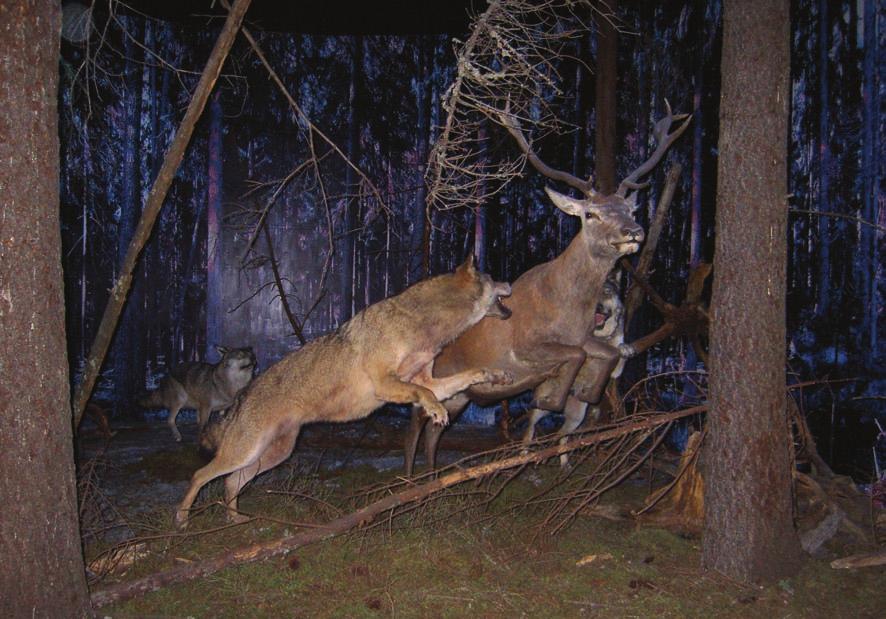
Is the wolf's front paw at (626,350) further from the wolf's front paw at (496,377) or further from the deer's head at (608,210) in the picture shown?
the wolf's front paw at (496,377)

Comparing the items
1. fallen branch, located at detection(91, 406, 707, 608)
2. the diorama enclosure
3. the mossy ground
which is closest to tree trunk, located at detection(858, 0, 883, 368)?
the diorama enclosure

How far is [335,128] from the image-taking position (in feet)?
38.2

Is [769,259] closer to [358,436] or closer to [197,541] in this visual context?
[197,541]

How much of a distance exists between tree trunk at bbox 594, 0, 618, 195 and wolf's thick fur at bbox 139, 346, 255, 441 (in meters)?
5.95

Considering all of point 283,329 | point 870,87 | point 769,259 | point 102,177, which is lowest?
point 283,329

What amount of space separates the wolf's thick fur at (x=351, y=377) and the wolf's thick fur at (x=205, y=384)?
3944mm

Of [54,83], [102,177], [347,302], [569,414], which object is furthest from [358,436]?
[54,83]

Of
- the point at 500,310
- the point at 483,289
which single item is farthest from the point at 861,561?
the point at 483,289

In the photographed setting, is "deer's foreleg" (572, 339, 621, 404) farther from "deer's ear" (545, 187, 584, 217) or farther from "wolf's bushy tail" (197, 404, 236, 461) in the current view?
"wolf's bushy tail" (197, 404, 236, 461)

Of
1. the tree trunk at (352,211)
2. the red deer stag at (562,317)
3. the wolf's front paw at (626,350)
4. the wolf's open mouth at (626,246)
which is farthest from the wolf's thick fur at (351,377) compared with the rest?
the tree trunk at (352,211)

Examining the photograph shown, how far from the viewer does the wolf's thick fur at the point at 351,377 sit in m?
6.37

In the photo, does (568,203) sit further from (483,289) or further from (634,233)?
(483,289)

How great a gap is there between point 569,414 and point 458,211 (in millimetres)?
4343

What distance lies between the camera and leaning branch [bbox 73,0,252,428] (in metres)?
5.19
